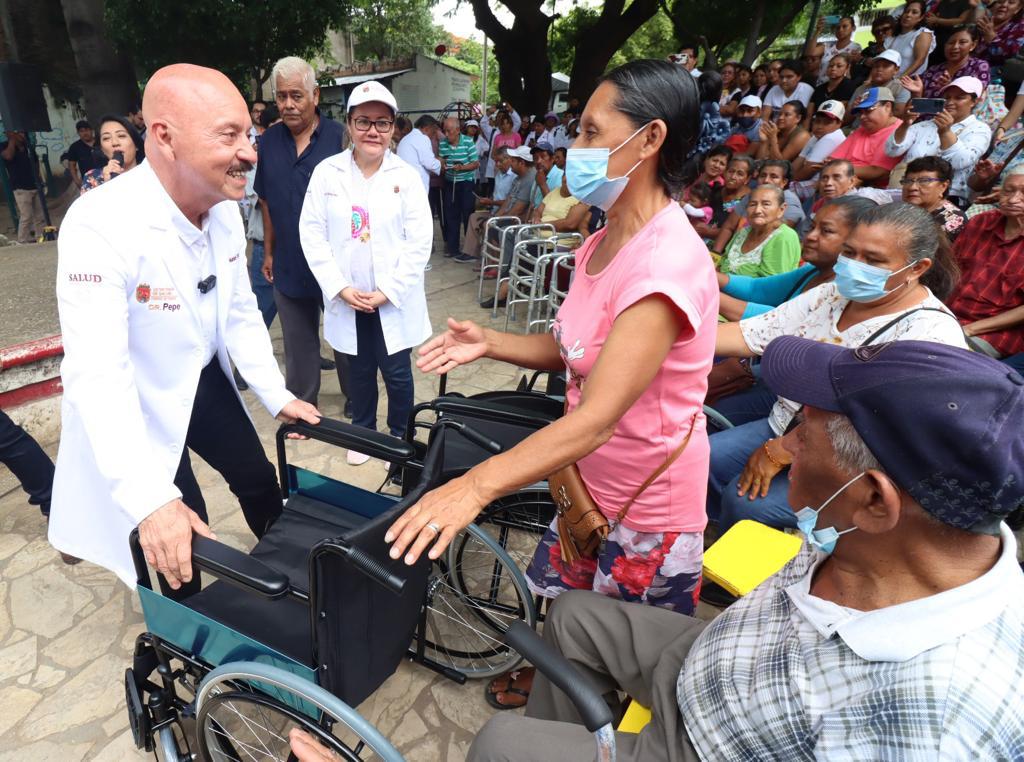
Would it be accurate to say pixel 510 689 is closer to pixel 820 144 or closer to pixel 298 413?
pixel 298 413

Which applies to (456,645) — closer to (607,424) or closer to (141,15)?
(607,424)

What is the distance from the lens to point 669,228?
51.7 inches

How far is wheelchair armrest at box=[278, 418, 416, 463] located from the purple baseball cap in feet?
4.00

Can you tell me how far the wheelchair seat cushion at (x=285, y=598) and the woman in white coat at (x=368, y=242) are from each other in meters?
1.28

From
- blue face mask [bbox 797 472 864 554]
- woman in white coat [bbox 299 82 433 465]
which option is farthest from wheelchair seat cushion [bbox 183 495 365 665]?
woman in white coat [bbox 299 82 433 465]

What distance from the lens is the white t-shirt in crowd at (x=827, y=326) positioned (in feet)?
6.25

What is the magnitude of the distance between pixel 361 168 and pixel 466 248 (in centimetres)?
498

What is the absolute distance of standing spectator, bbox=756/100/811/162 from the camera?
5.89 meters

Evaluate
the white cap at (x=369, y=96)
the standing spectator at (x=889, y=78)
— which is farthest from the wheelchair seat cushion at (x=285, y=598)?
the standing spectator at (x=889, y=78)

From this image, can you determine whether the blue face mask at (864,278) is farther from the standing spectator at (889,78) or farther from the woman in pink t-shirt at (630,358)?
the standing spectator at (889,78)

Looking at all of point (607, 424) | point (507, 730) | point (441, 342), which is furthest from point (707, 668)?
point (441, 342)

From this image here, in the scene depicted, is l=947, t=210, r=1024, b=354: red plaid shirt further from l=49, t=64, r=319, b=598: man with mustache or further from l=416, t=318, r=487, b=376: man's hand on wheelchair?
l=49, t=64, r=319, b=598: man with mustache

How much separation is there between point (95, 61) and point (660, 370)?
13958mm

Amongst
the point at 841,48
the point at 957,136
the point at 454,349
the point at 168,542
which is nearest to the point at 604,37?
the point at 841,48
